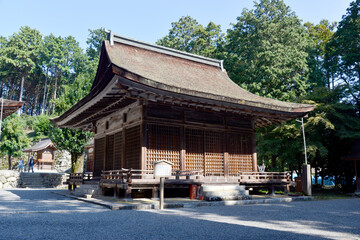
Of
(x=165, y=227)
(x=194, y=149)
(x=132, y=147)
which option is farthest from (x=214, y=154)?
(x=165, y=227)

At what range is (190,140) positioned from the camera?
1370cm

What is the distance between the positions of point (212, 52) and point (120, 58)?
25.7 meters

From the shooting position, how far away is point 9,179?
2311 centimetres

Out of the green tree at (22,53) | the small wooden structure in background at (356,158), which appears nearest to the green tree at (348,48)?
the small wooden structure in background at (356,158)

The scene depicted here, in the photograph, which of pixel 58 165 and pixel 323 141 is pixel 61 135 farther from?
pixel 58 165

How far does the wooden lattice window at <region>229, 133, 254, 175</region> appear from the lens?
48.8 feet

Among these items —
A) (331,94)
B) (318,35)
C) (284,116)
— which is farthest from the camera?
(318,35)

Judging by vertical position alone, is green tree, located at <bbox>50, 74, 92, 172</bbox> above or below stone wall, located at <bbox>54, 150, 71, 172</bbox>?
above

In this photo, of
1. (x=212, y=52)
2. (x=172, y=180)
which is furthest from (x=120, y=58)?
(x=212, y=52)

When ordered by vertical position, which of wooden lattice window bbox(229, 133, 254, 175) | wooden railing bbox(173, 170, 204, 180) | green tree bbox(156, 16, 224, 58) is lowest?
wooden railing bbox(173, 170, 204, 180)

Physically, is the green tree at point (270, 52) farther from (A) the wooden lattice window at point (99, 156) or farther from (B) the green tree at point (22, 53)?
(B) the green tree at point (22, 53)

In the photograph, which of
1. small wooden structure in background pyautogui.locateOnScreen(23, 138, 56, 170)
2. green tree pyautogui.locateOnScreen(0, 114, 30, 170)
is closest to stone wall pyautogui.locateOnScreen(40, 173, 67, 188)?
green tree pyautogui.locateOnScreen(0, 114, 30, 170)

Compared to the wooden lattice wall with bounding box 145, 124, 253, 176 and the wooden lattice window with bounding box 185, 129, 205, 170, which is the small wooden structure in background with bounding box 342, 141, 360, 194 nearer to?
the wooden lattice wall with bounding box 145, 124, 253, 176

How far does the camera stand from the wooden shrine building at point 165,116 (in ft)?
38.3
